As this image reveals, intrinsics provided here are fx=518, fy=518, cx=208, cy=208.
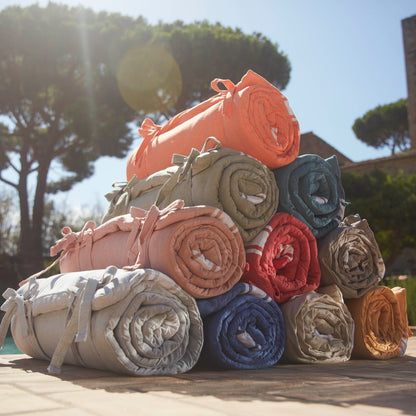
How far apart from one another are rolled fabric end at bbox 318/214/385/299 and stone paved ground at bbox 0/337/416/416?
1.91 ft

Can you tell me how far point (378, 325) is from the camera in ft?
10.2

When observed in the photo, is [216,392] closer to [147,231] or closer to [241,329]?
[241,329]

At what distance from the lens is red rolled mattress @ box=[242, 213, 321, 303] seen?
2.60 m

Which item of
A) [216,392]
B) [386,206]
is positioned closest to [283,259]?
[216,392]

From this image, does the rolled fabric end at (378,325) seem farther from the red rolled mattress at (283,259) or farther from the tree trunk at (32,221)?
the tree trunk at (32,221)

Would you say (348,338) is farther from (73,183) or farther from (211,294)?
(73,183)

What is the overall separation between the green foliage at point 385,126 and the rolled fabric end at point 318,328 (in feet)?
86.8

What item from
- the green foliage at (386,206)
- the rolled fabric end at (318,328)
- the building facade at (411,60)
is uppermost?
the building facade at (411,60)

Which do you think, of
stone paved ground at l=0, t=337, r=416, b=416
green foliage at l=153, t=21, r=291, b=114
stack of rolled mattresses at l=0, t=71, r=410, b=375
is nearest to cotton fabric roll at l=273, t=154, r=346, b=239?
stack of rolled mattresses at l=0, t=71, r=410, b=375

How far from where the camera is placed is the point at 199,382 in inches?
79.1

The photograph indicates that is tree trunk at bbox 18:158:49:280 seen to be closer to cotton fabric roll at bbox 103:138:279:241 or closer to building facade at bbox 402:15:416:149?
cotton fabric roll at bbox 103:138:279:241

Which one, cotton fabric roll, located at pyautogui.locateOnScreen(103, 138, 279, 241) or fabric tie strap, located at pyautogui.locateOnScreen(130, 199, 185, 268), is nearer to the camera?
fabric tie strap, located at pyautogui.locateOnScreen(130, 199, 185, 268)

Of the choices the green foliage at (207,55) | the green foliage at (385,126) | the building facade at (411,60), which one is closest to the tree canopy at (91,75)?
the green foliage at (207,55)

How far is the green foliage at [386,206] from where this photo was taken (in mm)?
11320
